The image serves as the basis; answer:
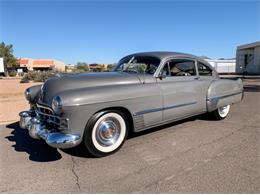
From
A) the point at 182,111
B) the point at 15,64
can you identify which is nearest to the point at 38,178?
the point at 182,111

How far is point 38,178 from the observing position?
122 inches

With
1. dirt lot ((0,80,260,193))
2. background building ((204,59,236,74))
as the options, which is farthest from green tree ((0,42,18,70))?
dirt lot ((0,80,260,193))

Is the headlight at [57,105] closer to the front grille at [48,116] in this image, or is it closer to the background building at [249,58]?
the front grille at [48,116]

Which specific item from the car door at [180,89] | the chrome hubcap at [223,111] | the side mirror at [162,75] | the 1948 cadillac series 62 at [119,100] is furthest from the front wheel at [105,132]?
the chrome hubcap at [223,111]

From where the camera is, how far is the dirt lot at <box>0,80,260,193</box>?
2871 mm

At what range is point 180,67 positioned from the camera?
17.4ft

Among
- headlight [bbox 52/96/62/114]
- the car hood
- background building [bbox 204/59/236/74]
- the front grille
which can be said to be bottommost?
the front grille

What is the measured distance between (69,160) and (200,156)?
1992mm

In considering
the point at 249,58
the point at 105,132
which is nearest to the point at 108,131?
the point at 105,132

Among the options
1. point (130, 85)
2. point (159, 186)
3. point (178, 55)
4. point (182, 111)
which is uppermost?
point (178, 55)

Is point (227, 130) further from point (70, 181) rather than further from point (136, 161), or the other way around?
point (70, 181)

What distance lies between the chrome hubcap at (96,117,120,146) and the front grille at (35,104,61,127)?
63 cm

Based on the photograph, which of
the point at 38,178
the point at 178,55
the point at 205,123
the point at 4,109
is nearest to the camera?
the point at 38,178

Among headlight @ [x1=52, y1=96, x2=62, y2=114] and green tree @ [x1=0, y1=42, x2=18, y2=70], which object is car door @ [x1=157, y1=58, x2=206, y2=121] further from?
green tree @ [x1=0, y1=42, x2=18, y2=70]
